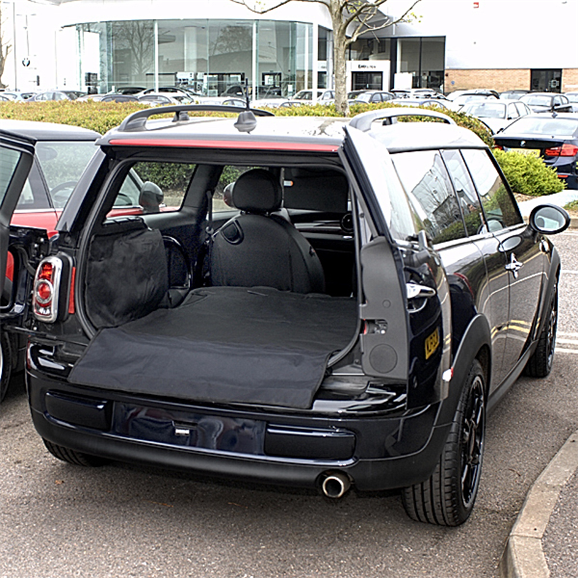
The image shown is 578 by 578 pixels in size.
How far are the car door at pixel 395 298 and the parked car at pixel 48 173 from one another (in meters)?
2.78

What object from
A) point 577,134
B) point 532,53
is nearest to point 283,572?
point 577,134

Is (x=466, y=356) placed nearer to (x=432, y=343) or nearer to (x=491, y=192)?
(x=432, y=343)

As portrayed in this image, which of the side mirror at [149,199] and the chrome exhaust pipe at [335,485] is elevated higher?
the side mirror at [149,199]

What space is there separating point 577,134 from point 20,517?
1556 cm

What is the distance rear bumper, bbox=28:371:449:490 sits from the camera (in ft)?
10.3

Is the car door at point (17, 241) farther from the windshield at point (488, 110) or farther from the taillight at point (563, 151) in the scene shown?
the windshield at point (488, 110)

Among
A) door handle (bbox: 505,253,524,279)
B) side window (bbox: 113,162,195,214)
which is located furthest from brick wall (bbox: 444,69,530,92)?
door handle (bbox: 505,253,524,279)

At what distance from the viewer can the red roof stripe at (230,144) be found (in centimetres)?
328

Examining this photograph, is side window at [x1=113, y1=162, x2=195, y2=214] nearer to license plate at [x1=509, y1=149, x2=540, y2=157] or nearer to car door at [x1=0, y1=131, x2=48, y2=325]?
car door at [x1=0, y1=131, x2=48, y2=325]

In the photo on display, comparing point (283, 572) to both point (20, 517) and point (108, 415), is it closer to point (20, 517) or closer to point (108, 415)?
point (108, 415)

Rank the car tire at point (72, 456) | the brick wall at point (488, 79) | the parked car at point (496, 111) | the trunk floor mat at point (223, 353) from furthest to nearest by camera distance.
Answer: the brick wall at point (488, 79) < the parked car at point (496, 111) < the car tire at point (72, 456) < the trunk floor mat at point (223, 353)

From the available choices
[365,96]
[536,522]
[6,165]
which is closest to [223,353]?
[536,522]

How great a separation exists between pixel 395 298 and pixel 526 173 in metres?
13.0

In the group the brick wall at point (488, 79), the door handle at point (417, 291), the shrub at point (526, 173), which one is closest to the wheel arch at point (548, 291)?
the door handle at point (417, 291)
